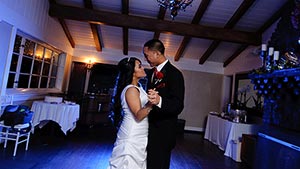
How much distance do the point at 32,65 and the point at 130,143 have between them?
165 inches

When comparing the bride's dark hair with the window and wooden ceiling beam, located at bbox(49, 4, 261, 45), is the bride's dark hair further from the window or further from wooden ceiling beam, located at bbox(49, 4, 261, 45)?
wooden ceiling beam, located at bbox(49, 4, 261, 45)

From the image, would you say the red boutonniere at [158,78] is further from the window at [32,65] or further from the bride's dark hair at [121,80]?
the window at [32,65]

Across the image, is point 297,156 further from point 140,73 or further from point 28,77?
point 28,77

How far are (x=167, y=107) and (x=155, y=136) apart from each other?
0.27 m

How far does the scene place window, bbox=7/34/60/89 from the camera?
393 centimetres

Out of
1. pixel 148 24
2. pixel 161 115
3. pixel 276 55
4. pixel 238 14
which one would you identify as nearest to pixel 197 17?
pixel 238 14

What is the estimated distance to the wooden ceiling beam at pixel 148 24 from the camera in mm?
4641

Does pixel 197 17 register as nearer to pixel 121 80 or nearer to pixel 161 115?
pixel 121 80

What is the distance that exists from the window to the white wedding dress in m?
3.41

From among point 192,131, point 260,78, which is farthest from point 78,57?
point 260,78

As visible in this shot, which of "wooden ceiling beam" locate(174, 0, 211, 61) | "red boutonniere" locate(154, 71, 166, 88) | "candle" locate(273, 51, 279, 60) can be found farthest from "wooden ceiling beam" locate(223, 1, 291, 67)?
"red boutonniere" locate(154, 71, 166, 88)

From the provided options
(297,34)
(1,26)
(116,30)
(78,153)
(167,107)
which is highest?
(116,30)

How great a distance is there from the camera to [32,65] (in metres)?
4.61

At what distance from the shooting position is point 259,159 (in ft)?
11.1
